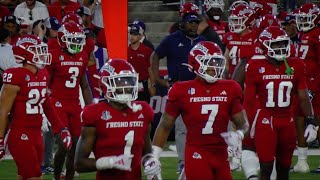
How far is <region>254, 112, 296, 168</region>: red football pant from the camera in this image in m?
10.2

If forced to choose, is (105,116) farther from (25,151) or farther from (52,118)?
(52,118)

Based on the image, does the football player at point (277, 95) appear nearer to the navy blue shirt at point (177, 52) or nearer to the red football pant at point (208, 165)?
the red football pant at point (208, 165)

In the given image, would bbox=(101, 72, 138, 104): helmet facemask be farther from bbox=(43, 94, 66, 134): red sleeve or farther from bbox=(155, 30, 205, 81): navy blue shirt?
bbox=(155, 30, 205, 81): navy blue shirt

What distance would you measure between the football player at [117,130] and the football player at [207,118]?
2.64 feet

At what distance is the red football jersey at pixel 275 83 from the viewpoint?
10.2 m

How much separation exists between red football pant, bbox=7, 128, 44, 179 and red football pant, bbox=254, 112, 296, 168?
2.19m

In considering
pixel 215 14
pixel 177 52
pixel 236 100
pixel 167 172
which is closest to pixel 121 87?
pixel 236 100

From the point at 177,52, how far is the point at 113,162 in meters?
4.66

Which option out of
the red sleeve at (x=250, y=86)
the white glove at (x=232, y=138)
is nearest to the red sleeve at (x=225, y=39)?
the red sleeve at (x=250, y=86)

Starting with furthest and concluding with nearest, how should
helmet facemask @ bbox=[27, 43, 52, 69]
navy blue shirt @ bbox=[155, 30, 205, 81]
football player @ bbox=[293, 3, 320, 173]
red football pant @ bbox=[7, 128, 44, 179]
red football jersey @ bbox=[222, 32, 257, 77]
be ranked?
football player @ bbox=[293, 3, 320, 173], red football jersey @ bbox=[222, 32, 257, 77], navy blue shirt @ bbox=[155, 30, 205, 81], helmet facemask @ bbox=[27, 43, 52, 69], red football pant @ bbox=[7, 128, 44, 179]

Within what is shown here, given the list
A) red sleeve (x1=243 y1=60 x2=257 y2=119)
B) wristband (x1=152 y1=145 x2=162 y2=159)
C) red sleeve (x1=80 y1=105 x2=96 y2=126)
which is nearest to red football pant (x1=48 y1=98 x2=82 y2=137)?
red sleeve (x1=243 y1=60 x2=257 y2=119)

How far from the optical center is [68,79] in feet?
37.9

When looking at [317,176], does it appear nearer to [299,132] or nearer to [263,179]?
[299,132]

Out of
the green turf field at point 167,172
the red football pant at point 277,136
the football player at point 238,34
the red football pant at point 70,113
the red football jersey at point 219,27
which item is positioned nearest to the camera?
the red football pant at point 277,136
